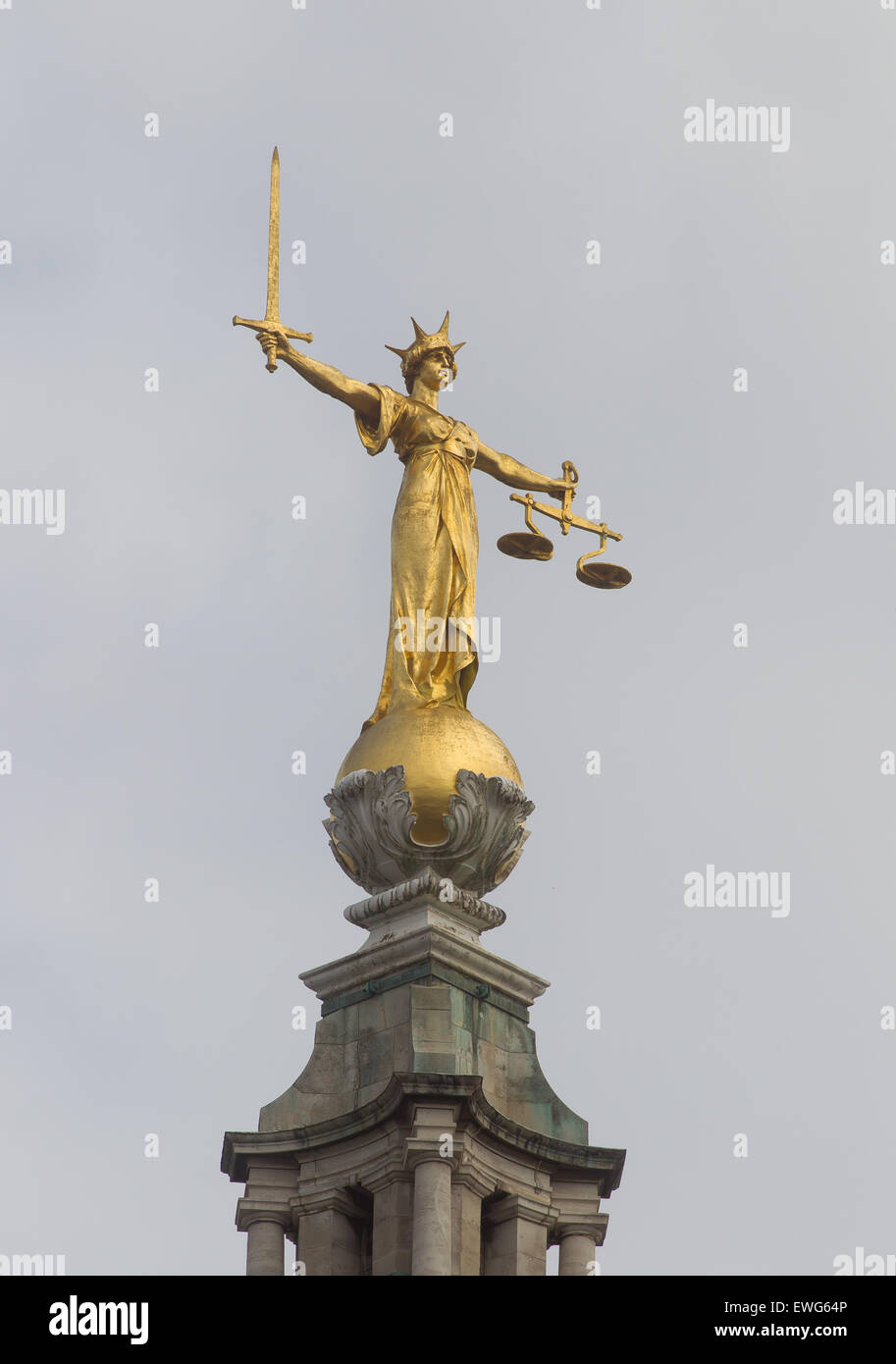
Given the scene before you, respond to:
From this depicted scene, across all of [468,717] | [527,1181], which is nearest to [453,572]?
[468,717]

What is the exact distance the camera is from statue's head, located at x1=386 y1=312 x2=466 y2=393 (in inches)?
1944

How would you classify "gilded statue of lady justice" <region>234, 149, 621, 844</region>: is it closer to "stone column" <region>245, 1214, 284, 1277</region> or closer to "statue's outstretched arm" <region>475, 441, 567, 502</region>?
"statue's outstretched arm" <region>475, 441, 567, 502</region>

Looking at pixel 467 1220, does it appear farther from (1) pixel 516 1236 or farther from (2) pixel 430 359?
(2) pixel 430 359

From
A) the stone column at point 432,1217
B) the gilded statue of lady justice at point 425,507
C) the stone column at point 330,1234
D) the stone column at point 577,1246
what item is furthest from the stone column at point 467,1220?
the gilded statue of lady justice at point 425,507

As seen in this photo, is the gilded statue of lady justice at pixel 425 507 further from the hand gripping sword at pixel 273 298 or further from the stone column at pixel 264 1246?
the stone column at pixel 264 1246

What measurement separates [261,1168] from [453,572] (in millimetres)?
8045

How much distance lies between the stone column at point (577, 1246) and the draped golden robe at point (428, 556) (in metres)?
6.72

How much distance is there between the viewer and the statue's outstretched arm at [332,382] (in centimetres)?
4741

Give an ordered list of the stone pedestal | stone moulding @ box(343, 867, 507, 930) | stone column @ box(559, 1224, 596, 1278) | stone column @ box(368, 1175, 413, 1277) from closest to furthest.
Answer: stone column @ box(368, 1175, 413, 1277) < the stone pedestal < stone column @ box(559, 1224, 596, 1278) < stone moulding @ box(343, 867, 507, 930)

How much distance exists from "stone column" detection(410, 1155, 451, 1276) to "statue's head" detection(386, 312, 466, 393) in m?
10.7

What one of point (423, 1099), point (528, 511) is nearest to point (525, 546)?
point (528, 511)

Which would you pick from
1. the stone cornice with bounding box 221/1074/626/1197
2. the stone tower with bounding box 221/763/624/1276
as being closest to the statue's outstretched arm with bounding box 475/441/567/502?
the stone tower with bounding box 221/763/624/1276

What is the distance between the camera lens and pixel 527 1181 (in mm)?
44719
